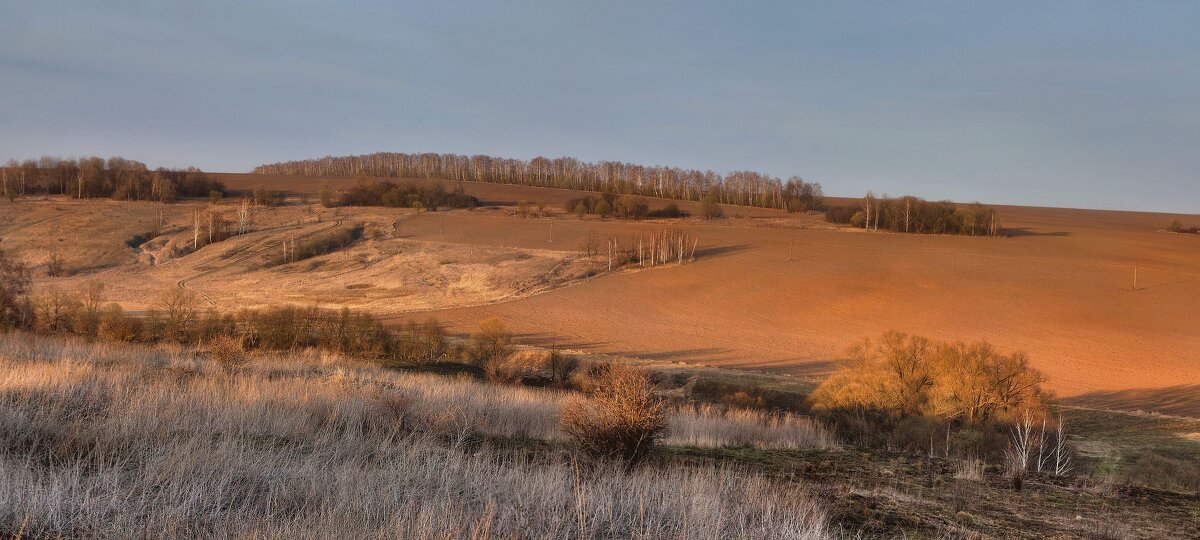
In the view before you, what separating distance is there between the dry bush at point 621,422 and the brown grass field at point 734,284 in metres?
30.2

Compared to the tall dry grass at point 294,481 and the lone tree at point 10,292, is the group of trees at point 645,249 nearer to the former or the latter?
the lone tree at point 10,292

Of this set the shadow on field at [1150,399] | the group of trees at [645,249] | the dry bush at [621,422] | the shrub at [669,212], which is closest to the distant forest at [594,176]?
the shrub at [669,212]

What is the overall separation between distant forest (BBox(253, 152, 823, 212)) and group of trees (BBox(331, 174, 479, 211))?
25.6 metres

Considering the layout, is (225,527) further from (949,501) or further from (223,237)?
(223,237)

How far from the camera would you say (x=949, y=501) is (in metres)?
7.32

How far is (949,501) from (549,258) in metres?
63.1

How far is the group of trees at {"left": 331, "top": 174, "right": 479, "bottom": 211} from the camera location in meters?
98.7

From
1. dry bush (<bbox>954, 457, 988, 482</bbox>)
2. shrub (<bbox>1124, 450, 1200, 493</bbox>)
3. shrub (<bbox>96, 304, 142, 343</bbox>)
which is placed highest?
dry bush (<bbox>954, 457, 988, 482</bbox>)

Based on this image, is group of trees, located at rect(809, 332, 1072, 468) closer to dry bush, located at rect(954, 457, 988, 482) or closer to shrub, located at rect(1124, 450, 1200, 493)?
shrub, located at rect(1124, 450, 1200, 493)

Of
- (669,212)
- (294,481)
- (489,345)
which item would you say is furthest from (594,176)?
(294,481)

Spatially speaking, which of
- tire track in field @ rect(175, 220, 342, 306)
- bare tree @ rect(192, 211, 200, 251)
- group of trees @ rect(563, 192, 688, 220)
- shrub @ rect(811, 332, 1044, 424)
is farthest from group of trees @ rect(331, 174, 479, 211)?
shrub @ rect(811, 332, 1044, 424)

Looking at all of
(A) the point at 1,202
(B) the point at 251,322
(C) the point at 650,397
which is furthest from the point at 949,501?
(A) the point at 1,202

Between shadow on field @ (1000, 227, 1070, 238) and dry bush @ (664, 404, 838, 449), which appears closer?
dry bush @ (664, 404, 838, 449)

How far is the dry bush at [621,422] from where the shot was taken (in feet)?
25.7
